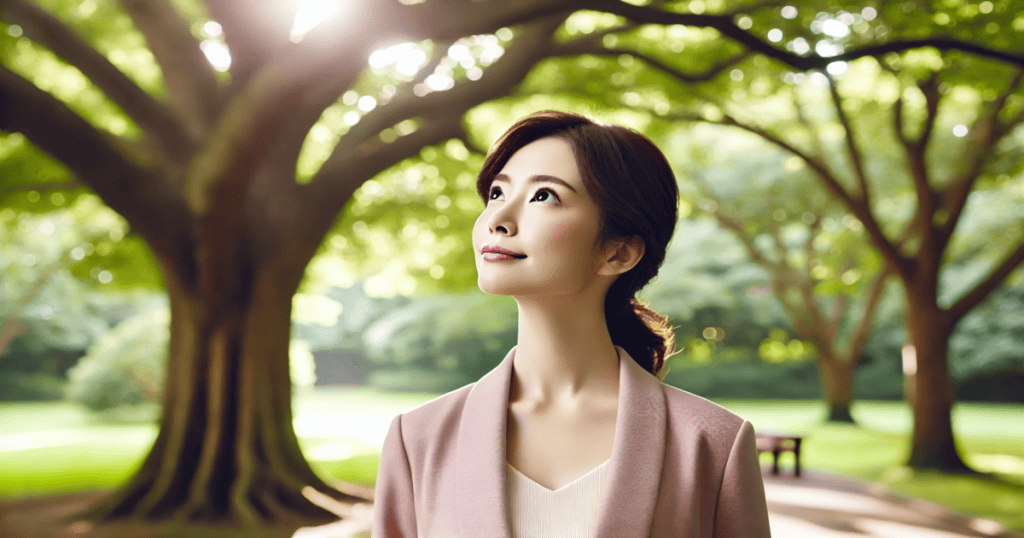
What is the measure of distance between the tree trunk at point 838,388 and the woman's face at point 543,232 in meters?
20.3

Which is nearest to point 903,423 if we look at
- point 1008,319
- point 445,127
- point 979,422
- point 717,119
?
point 979,422

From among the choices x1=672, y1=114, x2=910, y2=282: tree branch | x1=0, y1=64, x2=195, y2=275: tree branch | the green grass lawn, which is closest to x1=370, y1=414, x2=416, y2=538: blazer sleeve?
x1=0, y1=64, x2=195, y2=275: tree branch

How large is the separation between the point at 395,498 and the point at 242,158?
529 cm

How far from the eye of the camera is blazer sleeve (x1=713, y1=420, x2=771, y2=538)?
1750 mm

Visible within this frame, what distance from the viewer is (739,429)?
5.90 feet

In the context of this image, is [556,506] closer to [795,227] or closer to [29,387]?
[795,227]

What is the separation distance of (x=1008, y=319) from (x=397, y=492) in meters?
29.3

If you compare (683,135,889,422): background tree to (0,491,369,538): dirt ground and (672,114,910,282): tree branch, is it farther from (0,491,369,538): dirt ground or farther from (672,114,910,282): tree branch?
(0,491,369,538): dirt ground

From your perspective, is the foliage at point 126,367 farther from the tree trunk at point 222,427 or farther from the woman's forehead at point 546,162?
the woman's forehead at point 546,162

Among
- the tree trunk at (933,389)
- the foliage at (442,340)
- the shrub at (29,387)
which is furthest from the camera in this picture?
the foliage at (442,340)

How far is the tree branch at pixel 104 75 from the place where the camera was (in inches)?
268

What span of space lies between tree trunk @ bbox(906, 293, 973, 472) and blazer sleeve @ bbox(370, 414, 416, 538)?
11462 mm

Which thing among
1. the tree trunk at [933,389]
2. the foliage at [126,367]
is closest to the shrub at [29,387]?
the foliage at [126,367]

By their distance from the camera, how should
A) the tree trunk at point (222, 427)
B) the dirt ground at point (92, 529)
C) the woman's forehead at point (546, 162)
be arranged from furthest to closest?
1. the tree trunk at point (222, 427)
2. the dirt ground at point (92, 529)
3. the woman's forehead at point (546, 162)
